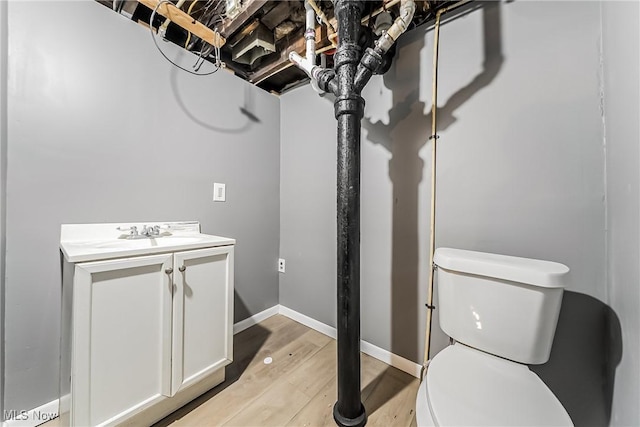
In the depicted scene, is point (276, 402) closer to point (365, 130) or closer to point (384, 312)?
point (384, 312)

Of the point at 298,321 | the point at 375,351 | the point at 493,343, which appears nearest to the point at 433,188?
the point at 493,343

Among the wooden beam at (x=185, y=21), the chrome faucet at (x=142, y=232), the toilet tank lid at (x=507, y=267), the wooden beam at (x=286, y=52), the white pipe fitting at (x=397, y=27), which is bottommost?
the toilet tank lid at (x=507, y=267)

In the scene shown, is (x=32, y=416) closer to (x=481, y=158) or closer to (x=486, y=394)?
(x=486, y=394)

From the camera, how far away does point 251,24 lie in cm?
142

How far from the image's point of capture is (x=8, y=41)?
0.93 m

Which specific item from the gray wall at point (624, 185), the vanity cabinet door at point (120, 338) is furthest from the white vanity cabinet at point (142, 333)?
the gray wall at point (624, 185)

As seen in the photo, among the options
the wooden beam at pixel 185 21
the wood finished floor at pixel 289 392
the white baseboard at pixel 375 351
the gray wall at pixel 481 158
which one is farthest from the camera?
the white baseboard at pixel 375 351

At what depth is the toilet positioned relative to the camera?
65cm

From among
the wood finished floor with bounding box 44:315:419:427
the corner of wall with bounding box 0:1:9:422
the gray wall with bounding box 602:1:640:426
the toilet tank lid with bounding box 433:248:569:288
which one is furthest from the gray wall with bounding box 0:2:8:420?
the gray wall with bounding box 602:1:640:426

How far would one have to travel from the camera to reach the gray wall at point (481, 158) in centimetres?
91

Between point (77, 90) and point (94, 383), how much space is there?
4.18ft

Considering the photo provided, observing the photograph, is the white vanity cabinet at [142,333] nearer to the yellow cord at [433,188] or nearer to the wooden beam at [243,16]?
the yellow cord at [433,188]

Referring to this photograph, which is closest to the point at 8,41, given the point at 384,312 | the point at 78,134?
the point at 78,134

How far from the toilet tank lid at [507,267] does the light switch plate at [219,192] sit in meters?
1.40
